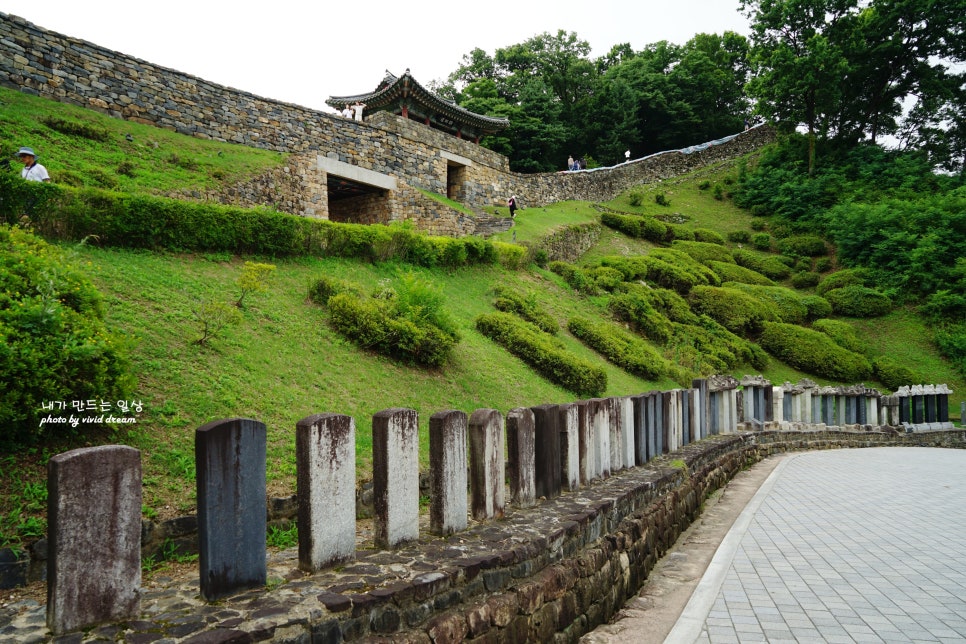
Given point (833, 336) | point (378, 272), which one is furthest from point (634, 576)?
point (833, 336)

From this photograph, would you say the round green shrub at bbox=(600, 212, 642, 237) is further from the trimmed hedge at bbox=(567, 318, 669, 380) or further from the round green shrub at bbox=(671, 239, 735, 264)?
the trimmed hedge at bbox=(567, 318, 669, 380)

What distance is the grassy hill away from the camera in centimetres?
390

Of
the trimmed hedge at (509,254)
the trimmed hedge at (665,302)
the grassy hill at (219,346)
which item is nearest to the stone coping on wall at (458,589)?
the grassy hill at (219,346)

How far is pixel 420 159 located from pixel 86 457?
66.2ft

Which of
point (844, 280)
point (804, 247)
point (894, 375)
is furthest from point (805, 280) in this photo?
point (894, 375)

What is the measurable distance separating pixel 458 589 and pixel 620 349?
34.5 feet

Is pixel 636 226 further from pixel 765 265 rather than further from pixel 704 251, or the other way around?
pixel 765 265

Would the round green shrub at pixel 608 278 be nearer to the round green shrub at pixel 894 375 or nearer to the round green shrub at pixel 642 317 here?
the round green shrub at pixel 642 317

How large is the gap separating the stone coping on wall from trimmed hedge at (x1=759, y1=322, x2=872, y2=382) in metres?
14.9

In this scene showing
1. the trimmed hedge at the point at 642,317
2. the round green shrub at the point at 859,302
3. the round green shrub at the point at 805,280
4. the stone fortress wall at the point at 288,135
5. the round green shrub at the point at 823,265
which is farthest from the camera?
the round green shrub at the point at 823,265

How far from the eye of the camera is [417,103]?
23625 millimetres

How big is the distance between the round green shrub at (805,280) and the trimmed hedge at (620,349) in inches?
570

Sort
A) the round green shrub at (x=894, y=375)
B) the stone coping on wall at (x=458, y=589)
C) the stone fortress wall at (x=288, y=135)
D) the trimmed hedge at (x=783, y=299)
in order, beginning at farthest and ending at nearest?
the trimmed hedge at (x=783, y=299) → the round green shrub at (x=894, y=375) → the stone fortress wall at (x=288, y=135) → the stone coping on wall at (x=458, y=589)

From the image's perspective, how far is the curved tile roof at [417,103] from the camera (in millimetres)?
22859
